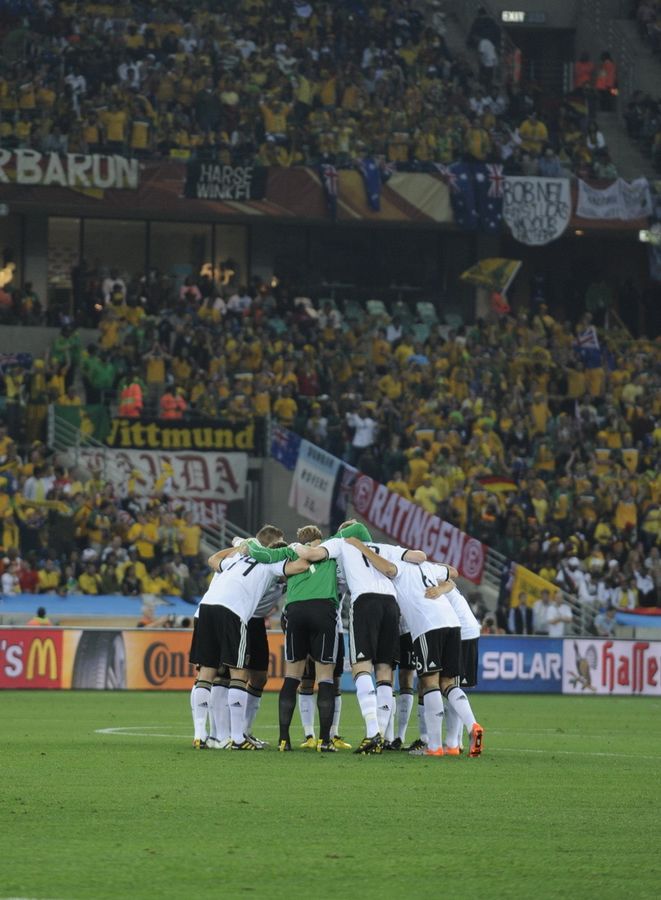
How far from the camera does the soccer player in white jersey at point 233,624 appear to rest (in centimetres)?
1556

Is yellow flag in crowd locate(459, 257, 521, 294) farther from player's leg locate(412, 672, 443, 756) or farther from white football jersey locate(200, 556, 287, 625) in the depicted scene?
player's leg locate(412, 672, 443, 756)

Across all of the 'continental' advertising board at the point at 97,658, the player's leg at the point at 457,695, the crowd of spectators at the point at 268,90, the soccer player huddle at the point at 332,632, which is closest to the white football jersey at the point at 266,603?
the soccer player huddle at the point at 332,632

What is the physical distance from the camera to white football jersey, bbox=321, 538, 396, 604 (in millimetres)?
15328

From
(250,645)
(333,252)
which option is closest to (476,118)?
(333,252)

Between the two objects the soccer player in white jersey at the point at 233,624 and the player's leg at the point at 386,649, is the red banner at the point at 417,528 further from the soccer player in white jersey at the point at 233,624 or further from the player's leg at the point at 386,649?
the player's leg at the point at 386,649

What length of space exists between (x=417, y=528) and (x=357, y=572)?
20865 mm

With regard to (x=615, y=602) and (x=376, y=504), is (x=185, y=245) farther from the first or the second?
(x=615, y=602)

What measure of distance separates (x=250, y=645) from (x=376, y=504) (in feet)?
68.7

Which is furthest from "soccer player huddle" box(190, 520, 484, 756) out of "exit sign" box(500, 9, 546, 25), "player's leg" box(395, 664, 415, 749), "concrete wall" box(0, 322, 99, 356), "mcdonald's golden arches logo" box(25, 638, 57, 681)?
"exit sign" box(500, 9, 546, 25)

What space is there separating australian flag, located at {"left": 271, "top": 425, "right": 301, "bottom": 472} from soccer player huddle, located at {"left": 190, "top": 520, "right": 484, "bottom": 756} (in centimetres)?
2171

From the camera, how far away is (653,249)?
4691 centimetres

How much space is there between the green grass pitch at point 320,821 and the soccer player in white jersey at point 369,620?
0.45m

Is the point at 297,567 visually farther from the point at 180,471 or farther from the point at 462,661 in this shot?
the point at 180,471

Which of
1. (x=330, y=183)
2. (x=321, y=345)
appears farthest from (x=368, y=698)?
(x=330, y=183)
